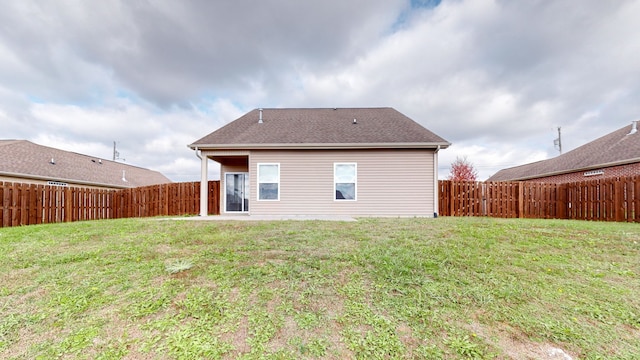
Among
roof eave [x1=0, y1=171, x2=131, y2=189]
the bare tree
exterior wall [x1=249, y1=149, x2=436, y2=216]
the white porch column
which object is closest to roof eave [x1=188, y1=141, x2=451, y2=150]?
exterior wall [x1=249, y1=149, x2=436, y2=216]

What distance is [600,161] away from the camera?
45.8ft

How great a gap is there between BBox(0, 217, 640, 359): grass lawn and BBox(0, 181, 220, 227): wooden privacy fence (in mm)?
6109

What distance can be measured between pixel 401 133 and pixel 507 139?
881 inches

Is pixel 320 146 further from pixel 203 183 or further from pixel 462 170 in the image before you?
pixel 462 170

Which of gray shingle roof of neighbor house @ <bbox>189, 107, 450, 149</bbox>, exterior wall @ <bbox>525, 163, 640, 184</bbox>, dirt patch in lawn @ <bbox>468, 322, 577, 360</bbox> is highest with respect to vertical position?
gray shingle roof of neighbor house @ <bbox>189, 107, 450, 149</bbox>

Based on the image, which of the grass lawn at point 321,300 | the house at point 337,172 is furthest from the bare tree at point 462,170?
the grass lawn at point 321,300

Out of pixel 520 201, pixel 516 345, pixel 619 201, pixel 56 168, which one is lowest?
pixel 516 345

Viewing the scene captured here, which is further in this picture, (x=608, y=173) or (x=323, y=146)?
(x=608, y=173)

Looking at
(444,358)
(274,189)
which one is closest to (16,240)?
(274,189)

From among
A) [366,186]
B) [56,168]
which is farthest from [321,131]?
[56,168]

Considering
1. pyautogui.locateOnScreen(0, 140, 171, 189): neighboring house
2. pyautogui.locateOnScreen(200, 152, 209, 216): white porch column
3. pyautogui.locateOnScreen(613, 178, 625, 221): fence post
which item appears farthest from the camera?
pyautogui.locateOnScreen(0, 140, 171, 189): neighboring house

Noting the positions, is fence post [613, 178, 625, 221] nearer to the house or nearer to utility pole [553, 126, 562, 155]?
the house

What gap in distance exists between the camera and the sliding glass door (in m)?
12.2

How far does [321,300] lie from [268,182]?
8.09 meters
